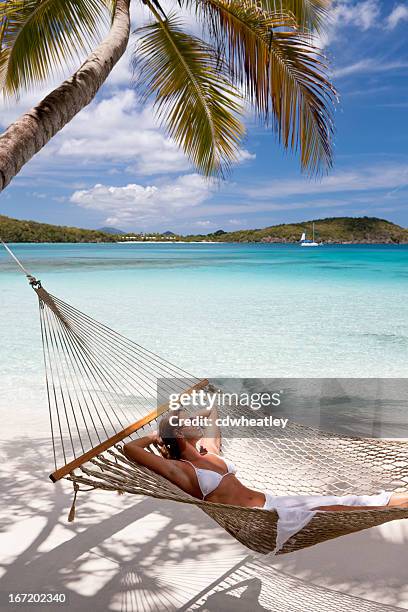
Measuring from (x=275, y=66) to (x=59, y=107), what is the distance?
132cm

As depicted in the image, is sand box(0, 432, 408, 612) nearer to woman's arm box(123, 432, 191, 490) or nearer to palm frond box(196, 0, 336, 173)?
woman's arm box(123, 432, 191, 490)

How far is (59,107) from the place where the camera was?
7.97 feet

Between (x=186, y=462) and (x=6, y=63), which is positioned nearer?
(x=186, y=462)

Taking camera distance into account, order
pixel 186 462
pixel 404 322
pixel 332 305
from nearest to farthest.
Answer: pixel 186 462 < pixel 404 322 < pixel 332 305

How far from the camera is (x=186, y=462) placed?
1806mm

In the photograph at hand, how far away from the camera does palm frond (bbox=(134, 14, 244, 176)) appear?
388 cm

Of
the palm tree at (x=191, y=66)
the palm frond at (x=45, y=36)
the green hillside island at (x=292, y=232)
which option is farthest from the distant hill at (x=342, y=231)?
the palm frond at (x=45, y=36)

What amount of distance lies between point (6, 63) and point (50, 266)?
18.3m

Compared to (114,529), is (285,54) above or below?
above

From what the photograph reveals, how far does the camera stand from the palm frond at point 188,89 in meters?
3.88

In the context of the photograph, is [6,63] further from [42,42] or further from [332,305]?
[332,305]

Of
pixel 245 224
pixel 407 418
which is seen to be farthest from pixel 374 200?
pixel 407 418

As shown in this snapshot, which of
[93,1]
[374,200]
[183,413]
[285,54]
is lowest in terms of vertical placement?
[183,413]

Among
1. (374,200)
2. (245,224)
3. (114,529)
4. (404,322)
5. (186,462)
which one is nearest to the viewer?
(186,462)
